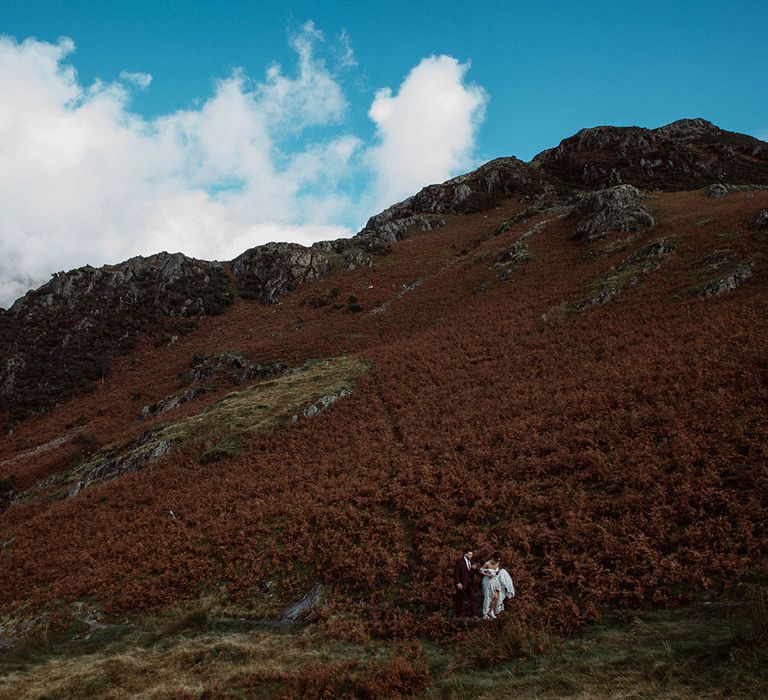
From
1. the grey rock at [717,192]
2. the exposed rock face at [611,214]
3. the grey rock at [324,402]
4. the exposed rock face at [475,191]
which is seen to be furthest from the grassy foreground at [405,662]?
the exposed rock face at [475,191]

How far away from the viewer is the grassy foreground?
7.07 meters

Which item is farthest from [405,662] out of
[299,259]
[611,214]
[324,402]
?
[299,259]

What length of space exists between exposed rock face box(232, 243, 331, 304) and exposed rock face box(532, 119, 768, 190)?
6337cm

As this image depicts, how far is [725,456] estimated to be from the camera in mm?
13078

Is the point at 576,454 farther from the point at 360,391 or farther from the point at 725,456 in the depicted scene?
the point at 360,391

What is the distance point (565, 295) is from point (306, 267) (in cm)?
4913

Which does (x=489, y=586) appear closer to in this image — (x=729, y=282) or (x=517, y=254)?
(x=729, y=282)

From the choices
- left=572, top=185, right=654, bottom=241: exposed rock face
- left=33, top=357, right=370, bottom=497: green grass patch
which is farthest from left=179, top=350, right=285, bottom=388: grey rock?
left=572, top=185, right=654, bottom=241: exposed rock face

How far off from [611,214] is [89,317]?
243 feet

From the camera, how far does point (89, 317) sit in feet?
211

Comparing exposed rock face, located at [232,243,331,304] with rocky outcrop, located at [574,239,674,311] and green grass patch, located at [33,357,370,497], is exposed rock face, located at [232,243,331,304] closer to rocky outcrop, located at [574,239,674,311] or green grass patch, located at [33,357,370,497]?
green grass patch, located at [33,357,370,497]

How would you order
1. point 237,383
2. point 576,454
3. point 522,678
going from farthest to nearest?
point 237,383
point 576,454
point 522,678

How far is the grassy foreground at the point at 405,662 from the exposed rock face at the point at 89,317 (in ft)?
156

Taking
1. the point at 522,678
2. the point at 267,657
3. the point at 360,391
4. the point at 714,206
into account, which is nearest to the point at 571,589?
the point at 522,678
